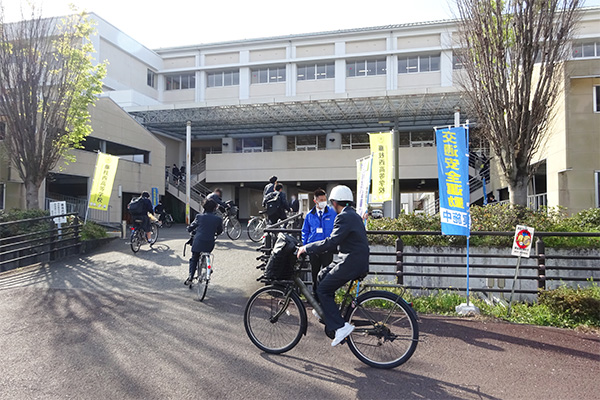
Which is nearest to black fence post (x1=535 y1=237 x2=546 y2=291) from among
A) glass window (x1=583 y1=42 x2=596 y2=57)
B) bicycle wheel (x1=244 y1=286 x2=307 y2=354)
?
bicycle wheel (x1=244 y1=286 x2=307 y2=354)

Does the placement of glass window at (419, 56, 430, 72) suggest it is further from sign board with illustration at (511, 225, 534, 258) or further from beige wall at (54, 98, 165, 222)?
sign board with illustration at (511, 225, 534, 258)

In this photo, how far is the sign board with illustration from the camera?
20.1 feet

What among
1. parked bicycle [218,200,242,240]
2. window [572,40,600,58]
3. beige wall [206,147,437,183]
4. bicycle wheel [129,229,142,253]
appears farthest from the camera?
window [572,40,600,58]

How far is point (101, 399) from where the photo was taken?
3523 mm

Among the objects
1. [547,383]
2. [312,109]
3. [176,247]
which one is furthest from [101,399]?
[312,109]

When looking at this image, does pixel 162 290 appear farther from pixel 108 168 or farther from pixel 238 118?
pixel 238 118

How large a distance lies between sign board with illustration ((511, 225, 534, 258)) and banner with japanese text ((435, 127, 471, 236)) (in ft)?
2.28

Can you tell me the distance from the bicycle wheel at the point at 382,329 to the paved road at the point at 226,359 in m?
0.14

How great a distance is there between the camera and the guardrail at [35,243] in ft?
33.8

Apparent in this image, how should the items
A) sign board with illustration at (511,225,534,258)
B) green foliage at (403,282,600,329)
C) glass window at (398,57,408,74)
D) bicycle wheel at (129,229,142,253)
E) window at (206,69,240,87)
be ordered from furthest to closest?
1. window at (206,69,240,87)
2. glass window at (398,57,408,74)
3. bicycle wheel at (129,229,142,253)
4. sign board with illustration at (511,225,534,258)
5. green foliage at (403,282,600,329)

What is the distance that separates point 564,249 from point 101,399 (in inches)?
343

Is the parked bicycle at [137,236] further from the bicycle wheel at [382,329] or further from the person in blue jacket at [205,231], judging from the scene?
the bicycle wheel at [382,329]

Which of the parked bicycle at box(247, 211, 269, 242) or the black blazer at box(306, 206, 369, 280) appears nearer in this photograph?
the black blazer at box(306, 206, 369, 280)

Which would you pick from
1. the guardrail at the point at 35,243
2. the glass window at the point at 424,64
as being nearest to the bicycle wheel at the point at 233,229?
the guardrail at the point at 35,243
